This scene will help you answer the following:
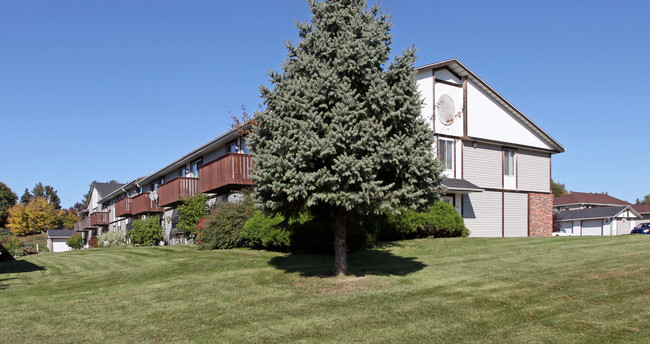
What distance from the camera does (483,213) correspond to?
85.1ft

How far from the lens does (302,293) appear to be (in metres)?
11.0

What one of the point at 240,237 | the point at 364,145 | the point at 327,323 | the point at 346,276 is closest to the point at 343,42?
the point at 364,145

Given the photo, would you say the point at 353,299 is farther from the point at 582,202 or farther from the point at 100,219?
the point at 582,202

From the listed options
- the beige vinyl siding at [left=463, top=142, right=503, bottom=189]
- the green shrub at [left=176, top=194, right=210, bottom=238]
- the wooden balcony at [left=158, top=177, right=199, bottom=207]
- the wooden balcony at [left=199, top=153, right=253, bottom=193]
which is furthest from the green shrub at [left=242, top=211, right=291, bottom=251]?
the beige vinyl siding at [left=463, top=142, right=503, bottom=189]

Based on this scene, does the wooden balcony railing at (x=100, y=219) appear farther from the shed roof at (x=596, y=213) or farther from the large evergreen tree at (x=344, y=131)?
the shed roof at (x=596, y=213)

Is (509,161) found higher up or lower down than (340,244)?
higher up

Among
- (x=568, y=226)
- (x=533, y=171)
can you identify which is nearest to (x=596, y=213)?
(x=568, y=226)

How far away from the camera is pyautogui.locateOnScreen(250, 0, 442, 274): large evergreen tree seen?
1093 centimetres

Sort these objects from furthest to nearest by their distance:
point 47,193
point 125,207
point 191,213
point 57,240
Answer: point 47,193 → point 57,240 → point 125,207 → point 191,213

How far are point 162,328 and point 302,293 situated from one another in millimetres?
3160

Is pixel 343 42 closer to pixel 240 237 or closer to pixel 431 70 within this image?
pixel 240 237

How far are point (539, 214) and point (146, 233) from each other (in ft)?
72.6

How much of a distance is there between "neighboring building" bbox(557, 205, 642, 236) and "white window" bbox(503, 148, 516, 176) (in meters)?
24.4

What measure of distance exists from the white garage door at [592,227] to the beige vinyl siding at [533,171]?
25780mm
